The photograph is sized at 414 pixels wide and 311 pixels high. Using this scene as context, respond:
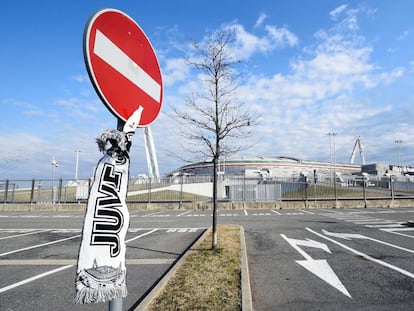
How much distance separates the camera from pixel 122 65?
172 cm

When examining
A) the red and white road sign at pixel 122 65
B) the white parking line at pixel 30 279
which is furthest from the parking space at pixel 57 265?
the red and white road sign at pixel 122 65

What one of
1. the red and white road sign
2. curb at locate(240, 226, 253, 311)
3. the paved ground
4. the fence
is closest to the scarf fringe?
the red and white road sign

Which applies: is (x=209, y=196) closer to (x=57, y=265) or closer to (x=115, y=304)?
(x=57, y=265)

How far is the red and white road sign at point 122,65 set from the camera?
Result: 1.53 metres

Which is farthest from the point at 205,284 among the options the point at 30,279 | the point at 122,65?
the point at 122,65

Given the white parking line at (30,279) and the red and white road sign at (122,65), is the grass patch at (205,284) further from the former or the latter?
the red and white road sign at (122,65)

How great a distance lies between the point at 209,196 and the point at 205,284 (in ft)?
74.0

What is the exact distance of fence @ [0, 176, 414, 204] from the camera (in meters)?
24.1

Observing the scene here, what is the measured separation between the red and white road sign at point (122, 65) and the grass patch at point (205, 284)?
290 cm

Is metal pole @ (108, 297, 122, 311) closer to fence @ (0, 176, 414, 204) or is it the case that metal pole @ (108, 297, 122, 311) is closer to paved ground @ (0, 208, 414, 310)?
paved ground @ (0, 208, 414, 310)

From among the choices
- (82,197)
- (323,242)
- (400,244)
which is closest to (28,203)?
(82,197)

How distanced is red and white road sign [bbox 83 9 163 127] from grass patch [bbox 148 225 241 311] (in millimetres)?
2895

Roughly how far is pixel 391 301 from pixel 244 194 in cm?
2034

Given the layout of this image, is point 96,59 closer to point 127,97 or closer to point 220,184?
point 127,97
